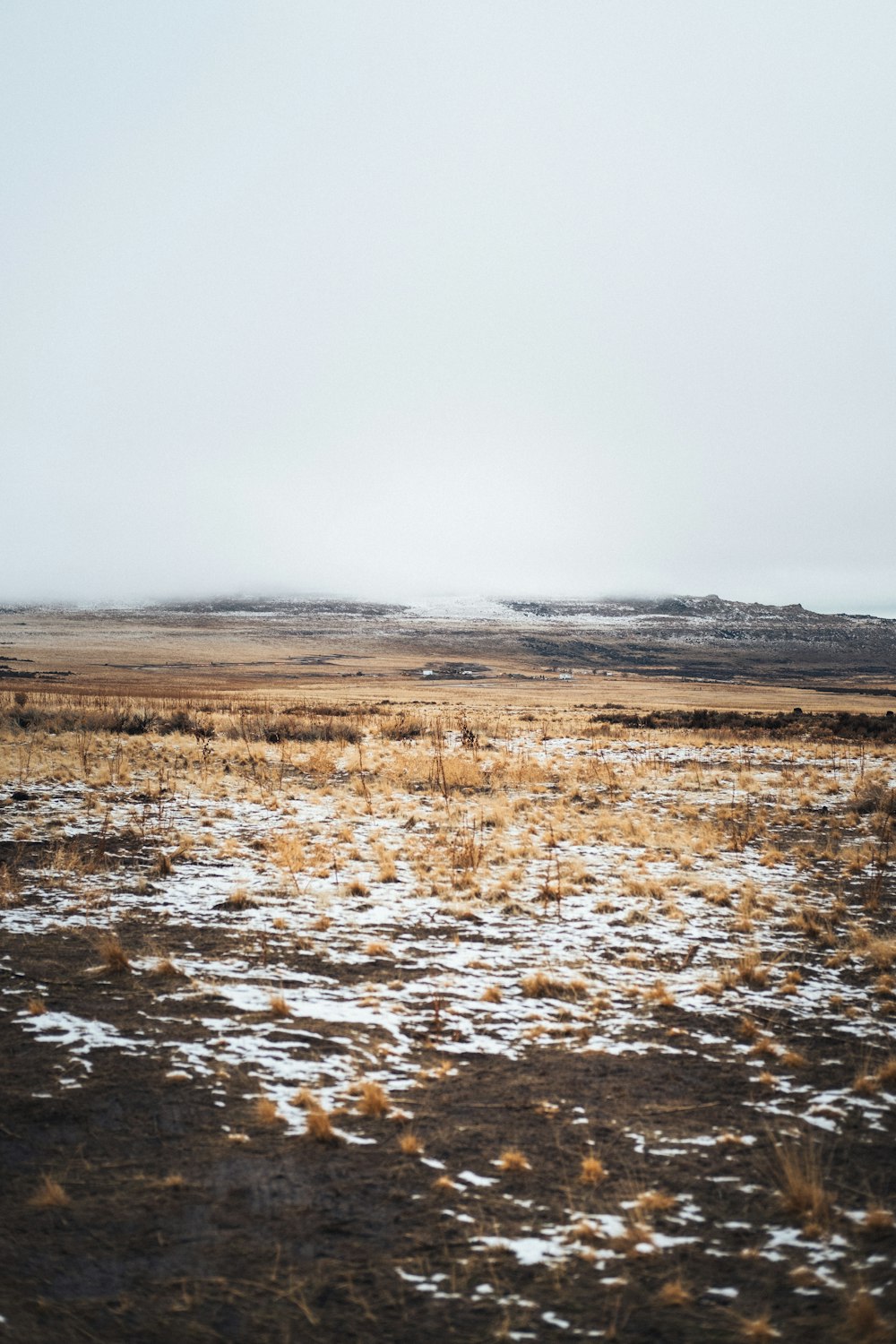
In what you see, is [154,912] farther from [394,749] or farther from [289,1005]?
[394,749]

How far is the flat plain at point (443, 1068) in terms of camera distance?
3.86m

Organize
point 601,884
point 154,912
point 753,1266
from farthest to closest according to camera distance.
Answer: point 601,884
point 154,912
point 753,1266

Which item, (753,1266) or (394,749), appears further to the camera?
(394,749)

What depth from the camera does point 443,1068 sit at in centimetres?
604

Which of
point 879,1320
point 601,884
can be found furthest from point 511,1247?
point 601,884

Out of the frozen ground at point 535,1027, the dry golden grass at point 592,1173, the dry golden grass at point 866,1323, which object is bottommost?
the frozen ground at point 535,1027

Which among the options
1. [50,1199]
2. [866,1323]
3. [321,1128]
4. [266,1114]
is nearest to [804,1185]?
[866,1323]

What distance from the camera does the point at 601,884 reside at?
444 inches

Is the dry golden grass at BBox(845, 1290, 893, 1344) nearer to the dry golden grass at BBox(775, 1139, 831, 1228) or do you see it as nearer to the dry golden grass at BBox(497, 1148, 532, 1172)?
the dry golden grass at BBox(775, 1139, 831, 1228)

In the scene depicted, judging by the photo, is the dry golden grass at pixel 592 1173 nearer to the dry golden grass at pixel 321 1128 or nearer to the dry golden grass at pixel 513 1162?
the dry golden grass at pixel 513 1162

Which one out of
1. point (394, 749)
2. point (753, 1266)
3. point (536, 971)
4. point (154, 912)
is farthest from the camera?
point (394, 749)

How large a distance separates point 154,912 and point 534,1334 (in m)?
7.37

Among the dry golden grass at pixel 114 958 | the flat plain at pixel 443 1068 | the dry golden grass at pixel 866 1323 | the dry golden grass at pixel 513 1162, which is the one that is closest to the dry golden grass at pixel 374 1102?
the flat plain at pixel 443 1068

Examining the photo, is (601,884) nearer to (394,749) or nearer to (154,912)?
(154,912)
